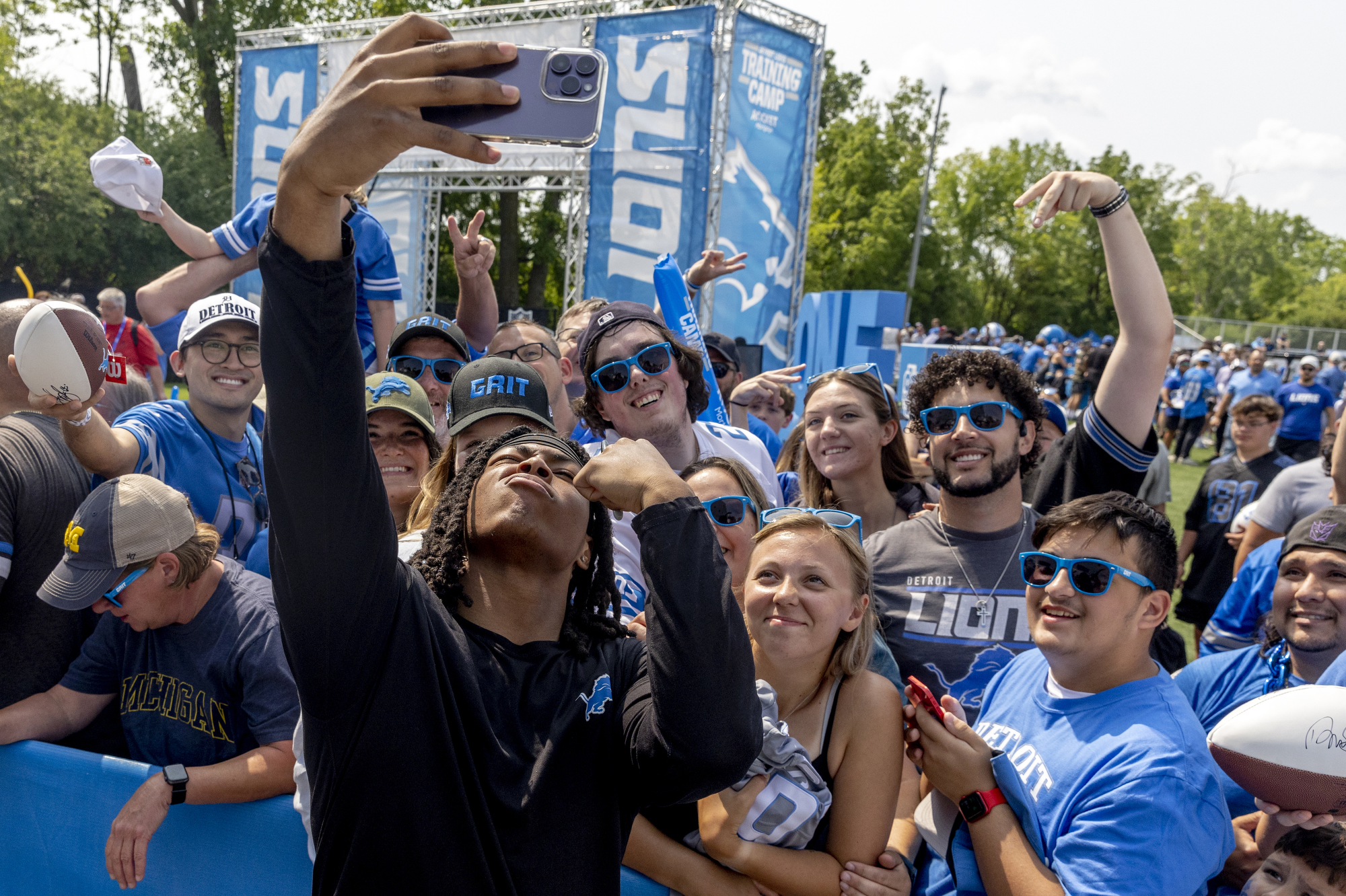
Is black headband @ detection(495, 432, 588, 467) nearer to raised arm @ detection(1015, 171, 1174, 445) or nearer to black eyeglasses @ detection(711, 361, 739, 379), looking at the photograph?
raised arm @ detection(1015, 171, 1174, 445)

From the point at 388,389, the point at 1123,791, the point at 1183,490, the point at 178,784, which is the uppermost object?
the point at 388,389

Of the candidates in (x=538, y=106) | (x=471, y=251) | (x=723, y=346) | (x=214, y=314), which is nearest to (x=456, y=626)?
(x=538, y=106)

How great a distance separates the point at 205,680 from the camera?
2.48 metres

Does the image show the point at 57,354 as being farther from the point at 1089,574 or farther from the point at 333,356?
the point at 1089,574

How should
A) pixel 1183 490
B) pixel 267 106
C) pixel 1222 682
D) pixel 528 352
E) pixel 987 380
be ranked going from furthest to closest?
1. pixel 267 106
2. pixel 1183 490
3. pixel 528 352
4. pixel 987 380
5. pixel 1222 682

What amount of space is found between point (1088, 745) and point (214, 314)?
10.2 feet

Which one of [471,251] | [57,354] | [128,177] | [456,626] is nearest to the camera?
[456,626]

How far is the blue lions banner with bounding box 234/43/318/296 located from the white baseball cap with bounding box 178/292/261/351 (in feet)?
37.0

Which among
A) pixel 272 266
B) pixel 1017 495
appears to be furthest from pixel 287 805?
pixel 1017 495

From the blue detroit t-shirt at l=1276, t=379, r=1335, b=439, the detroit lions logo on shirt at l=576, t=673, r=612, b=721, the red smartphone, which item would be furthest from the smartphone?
the blue detroit t-shirt at l=1276, t=379, r=1335, b=439

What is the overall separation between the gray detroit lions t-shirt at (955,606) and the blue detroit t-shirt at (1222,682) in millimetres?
591

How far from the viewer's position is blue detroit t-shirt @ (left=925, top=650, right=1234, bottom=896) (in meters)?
1.83

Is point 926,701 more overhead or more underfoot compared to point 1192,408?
more overhead

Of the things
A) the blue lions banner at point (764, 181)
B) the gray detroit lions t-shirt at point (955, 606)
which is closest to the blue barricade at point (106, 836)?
the gray detroit lions t-shirt at point (955, 606)
